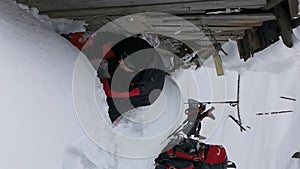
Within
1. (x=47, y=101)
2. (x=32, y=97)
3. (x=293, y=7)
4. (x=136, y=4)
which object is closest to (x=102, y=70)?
(x=136, y=4)

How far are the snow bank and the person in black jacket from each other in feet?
1.27

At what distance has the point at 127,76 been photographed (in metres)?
3.69

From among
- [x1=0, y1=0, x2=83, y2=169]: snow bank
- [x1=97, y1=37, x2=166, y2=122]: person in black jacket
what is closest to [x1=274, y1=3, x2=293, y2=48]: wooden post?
[x1=97, y1=37, x2=166, y2=122]: person in black jacket

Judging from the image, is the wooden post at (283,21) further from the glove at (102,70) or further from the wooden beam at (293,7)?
the glove at (102,70)

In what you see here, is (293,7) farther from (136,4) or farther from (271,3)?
(136,4)

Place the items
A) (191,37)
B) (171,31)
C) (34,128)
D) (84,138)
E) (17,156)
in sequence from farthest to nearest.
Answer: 1. (191,37)
2. (171,31)
3. (84,138)
4. (34,128)
5. (17,156)

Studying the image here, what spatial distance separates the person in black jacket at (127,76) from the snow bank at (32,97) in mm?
386

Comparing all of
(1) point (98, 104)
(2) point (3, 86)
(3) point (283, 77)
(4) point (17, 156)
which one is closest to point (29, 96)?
(2) point (3, 86)

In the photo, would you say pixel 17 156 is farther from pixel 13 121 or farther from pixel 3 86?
pixel 3 86

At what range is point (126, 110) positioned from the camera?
13.0 feet

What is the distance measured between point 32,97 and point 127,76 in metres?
1.08

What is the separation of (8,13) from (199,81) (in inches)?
189

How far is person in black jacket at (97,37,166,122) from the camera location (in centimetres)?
369

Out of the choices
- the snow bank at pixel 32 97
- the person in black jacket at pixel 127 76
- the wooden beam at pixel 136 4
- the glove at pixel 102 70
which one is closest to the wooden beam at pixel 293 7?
the wooden beam at pixel 136 4
